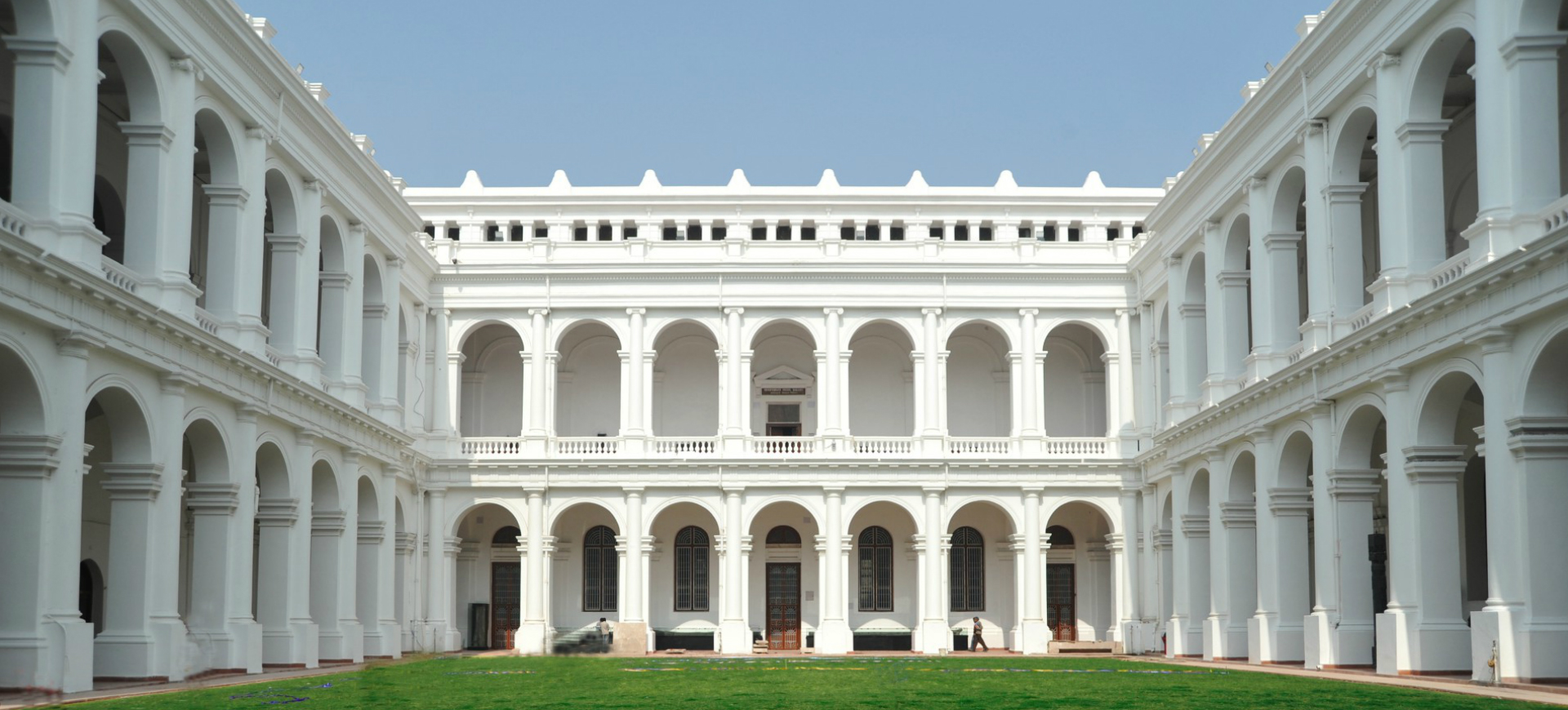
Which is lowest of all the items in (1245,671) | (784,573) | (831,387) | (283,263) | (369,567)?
(1245,671)

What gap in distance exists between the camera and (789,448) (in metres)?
48.2

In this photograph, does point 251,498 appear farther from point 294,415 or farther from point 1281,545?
point 1281,545

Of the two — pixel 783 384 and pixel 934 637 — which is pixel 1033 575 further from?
pixel 783 384

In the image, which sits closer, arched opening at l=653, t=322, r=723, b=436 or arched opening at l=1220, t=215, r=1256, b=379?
arched opening at l=1220, t=215, r=1256, b=379

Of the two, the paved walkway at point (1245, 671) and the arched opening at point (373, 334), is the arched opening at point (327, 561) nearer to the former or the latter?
the paved walkway at point (1245, 671)

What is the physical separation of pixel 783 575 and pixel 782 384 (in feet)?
20.0

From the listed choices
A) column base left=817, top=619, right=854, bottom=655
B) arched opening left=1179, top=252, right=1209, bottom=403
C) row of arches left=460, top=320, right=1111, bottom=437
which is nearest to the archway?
arched opening left=1179, top=252, right=1209, bottom=403

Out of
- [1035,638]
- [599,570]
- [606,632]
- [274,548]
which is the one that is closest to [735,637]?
[606,632]

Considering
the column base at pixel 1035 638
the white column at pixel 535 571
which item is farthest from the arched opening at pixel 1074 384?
the white column at pixel 535 571

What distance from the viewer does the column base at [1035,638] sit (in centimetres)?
4659

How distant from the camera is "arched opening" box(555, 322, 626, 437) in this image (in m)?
52.1

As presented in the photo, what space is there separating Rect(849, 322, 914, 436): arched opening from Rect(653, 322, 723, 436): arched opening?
4486 mm

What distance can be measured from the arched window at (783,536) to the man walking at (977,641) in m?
6.31

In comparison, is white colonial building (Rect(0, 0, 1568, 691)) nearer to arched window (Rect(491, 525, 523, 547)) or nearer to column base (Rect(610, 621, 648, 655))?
column base (Rect(610, 621, 648, 655))
